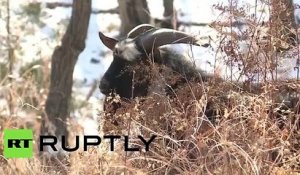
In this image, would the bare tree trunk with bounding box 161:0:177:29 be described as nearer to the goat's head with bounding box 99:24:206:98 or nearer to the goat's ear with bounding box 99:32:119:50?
the goat's ear with bounding box 99:32:119:50

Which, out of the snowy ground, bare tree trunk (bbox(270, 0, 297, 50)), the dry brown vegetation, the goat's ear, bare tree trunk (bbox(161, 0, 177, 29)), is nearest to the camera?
the dry brown vegetation

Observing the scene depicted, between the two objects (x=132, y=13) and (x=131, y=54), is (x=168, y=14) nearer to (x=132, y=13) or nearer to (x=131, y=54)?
(x=132, y=13)

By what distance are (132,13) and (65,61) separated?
104cm

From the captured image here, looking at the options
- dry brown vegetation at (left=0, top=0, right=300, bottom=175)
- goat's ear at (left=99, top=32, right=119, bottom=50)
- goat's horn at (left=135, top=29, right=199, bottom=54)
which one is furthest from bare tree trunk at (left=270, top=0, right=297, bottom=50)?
goat's ear at (left=99, top=32, right=119, bottom=50)

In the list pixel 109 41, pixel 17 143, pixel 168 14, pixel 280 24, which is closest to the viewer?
pixel 280 24

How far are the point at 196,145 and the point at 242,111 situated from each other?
354 mm

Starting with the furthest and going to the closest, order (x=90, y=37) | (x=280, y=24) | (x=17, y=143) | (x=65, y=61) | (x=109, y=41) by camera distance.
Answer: (x=90, y=37), (x=65, y=61), (x=109, y=41), (x=17, y=143), (x=280, y=24)

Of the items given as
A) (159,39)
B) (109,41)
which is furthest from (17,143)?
(109,41)

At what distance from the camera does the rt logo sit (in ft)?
14.2

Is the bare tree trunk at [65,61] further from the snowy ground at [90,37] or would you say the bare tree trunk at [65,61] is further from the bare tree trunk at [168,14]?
the bare tree trunk at [168,14]

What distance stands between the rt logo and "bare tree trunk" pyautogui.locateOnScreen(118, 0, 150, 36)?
3353 mm

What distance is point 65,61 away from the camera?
7180mm

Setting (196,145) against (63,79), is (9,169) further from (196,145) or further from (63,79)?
(63,79)

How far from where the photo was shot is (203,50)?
4906 millimetres
